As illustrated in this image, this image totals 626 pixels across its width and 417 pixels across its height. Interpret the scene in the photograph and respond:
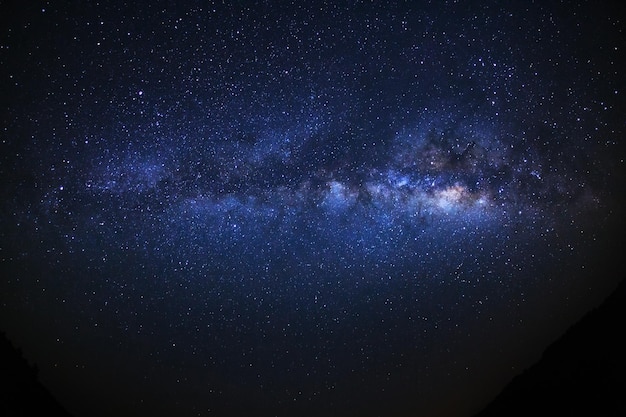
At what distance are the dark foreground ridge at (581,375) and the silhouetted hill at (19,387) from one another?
20.5 meters

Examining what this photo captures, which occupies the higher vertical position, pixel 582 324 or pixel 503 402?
pixel 582 324

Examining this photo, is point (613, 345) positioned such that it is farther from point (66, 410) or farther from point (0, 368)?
point (66, 410)

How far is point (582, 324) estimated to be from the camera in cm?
2202

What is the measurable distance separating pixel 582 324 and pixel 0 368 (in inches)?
1079

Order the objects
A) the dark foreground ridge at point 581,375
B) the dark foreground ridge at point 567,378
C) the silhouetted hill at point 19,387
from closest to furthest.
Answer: the dark foreground ridge at point 581,375
the dark foreground ridge at point 567,378
the silhouetted hill at point 19,387

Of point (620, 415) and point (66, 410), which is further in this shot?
point (66, 410)

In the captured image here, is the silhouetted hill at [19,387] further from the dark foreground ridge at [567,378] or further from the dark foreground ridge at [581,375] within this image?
the dark foreground ridge at [581,375]

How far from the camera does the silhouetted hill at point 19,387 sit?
1555cm

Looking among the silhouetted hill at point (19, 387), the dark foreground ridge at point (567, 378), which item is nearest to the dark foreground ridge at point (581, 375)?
the dark foreground ridge at point (567, 378)

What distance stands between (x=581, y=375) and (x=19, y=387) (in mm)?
23592

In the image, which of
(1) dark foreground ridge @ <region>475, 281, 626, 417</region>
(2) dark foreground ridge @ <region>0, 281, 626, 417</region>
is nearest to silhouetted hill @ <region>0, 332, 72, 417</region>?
(2) dark foreground ridge @ <region>0, 281, 626, 417</region>

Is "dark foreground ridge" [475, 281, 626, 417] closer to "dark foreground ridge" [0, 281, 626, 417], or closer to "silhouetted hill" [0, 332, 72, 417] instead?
"dark foreground ridge" [0, 281, 626, 417]

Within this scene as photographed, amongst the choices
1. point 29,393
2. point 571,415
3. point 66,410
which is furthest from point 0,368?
point 571,415

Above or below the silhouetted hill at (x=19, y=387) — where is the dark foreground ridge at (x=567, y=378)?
below
